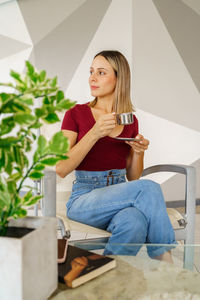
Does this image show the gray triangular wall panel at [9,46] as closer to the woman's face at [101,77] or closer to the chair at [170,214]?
the woman's face at [101,77]

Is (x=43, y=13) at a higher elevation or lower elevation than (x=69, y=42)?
higher

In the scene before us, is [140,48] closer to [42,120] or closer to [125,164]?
[125,164]

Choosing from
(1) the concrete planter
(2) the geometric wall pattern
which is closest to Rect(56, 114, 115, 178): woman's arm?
(1) the concrete planter

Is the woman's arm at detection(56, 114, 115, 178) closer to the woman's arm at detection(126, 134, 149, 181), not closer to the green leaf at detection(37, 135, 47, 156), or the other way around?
the woman's arm at detection(126, 134, 149, 181)

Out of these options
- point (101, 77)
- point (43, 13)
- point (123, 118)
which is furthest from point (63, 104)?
point (43, 13)

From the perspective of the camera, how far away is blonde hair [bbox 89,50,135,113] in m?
1.76

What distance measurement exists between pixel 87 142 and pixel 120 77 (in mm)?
496

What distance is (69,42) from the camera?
11.7 ft

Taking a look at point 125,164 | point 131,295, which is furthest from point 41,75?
point 125,164

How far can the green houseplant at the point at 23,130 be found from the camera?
0.55 m

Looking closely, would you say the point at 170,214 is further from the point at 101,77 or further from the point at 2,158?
the point at 2,158

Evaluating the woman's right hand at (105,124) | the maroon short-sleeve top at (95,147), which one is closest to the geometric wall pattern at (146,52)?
the maroon short-sleeve top at (95,147)

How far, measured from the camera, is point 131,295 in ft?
2.42

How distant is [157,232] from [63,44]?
2.83m
